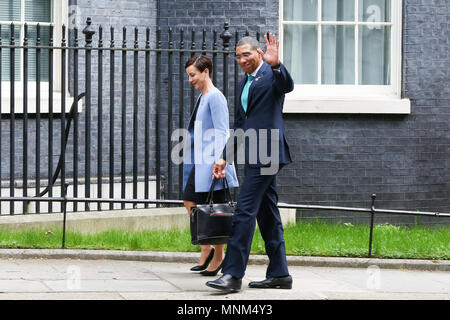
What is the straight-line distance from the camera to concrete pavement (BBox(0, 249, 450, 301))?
22.2ft

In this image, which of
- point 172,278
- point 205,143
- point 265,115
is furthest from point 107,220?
point 265,115

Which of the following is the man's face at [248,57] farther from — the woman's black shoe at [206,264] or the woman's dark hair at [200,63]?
the woman's black shoe at [206,264]

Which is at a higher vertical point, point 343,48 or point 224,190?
point 343,48

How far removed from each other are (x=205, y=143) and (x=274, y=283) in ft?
4.19

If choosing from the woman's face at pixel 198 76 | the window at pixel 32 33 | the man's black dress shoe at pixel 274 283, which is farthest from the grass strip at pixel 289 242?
the window at pixel 32 33

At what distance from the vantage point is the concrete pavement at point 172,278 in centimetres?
677

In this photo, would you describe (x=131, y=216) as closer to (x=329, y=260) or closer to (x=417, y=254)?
(x=329, y=260)

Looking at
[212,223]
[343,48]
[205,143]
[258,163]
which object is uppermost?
[343,48]

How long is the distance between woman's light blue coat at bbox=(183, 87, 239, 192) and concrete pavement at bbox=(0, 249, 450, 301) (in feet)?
2.75

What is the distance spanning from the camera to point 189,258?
856 centimetres

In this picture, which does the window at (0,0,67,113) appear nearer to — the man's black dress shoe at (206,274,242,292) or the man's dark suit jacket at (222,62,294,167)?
the man's dark suit jacket at (222,62,294,167)

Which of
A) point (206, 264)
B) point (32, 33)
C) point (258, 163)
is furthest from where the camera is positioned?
point (32, 33)

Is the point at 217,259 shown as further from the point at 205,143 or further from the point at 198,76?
the point at 198,76

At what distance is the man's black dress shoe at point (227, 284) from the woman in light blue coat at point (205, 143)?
878 millimetres
